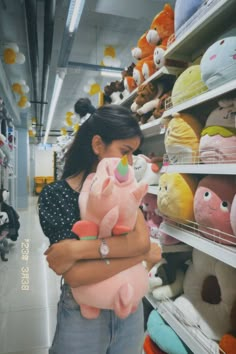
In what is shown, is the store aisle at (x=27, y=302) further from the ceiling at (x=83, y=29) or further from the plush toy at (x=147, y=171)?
the ceiling at (x=83, y=29)

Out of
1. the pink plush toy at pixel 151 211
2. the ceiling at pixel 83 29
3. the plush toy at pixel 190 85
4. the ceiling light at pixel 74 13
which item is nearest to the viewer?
the plush toy at pixel 190 85

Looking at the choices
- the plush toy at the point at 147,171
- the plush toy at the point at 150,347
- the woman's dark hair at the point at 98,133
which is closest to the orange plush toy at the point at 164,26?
the plush toy at the point at 147,171

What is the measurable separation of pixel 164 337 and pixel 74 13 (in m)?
2.79

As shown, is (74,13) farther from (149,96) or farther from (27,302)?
(27,302)

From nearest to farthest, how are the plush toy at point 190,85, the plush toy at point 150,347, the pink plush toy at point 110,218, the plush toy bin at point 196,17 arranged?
the pink plush toy at point 110,218
the plush toy bin at point 196,17
the plush toy at point 190,85
the plush toy at point 150,347

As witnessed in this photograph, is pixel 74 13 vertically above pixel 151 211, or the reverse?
pixel 74 13

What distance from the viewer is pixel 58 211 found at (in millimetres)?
804

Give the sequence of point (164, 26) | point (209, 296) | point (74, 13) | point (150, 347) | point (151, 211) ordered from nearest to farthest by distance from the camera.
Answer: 1. point (209, 296)
2. point (150, 347)
3. point (164, 26)
4. point (151, 211)
5. point (74, 13)

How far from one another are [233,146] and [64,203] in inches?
31.3

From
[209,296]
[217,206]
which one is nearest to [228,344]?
[209,296]

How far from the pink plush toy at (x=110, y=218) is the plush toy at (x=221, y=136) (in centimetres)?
59

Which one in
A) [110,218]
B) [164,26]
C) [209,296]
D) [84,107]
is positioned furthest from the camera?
[164,26]

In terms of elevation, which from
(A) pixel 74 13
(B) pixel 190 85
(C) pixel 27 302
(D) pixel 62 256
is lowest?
(C) pixel 27 302

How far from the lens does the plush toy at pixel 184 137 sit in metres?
1.47
